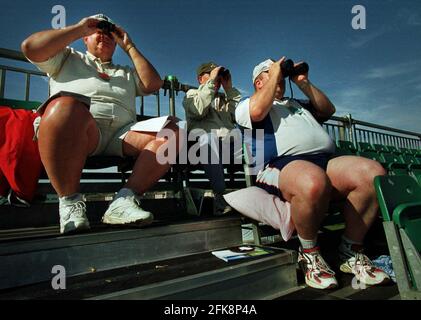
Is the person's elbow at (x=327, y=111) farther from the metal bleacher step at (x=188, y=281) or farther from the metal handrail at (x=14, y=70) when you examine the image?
the metal handrail at (x=14, y=70)

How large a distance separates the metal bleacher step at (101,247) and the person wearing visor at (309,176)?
1.61 ft

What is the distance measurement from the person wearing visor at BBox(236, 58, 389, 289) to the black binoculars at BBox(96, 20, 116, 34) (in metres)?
1.05

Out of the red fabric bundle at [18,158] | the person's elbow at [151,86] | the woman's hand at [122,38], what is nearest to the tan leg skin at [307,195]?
the person's elbow at [151,86]

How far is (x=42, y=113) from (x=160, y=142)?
0.66m

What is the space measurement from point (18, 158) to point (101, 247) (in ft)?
2.46

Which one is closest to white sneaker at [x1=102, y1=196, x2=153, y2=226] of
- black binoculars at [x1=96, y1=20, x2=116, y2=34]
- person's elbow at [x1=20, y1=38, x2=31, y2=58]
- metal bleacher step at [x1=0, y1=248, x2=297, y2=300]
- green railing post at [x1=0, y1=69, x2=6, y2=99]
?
metal bleacher step at [x1=0, y1=248, x2=297, y2=300]

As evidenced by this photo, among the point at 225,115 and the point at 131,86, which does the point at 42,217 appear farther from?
the point at 225,115

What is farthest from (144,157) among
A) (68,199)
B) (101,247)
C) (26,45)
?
(26,45)

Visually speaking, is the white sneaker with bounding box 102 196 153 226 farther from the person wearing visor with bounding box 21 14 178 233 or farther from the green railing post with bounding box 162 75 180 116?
the green railing post with bounding box 162 75 180 116

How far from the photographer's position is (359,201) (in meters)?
1.77

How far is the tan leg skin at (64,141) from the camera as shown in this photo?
1419 millimetres

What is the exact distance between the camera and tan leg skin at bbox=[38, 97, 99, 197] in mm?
1419

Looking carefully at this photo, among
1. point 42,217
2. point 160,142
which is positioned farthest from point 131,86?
point 42,217

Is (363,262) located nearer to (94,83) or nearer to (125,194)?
(125,194)
